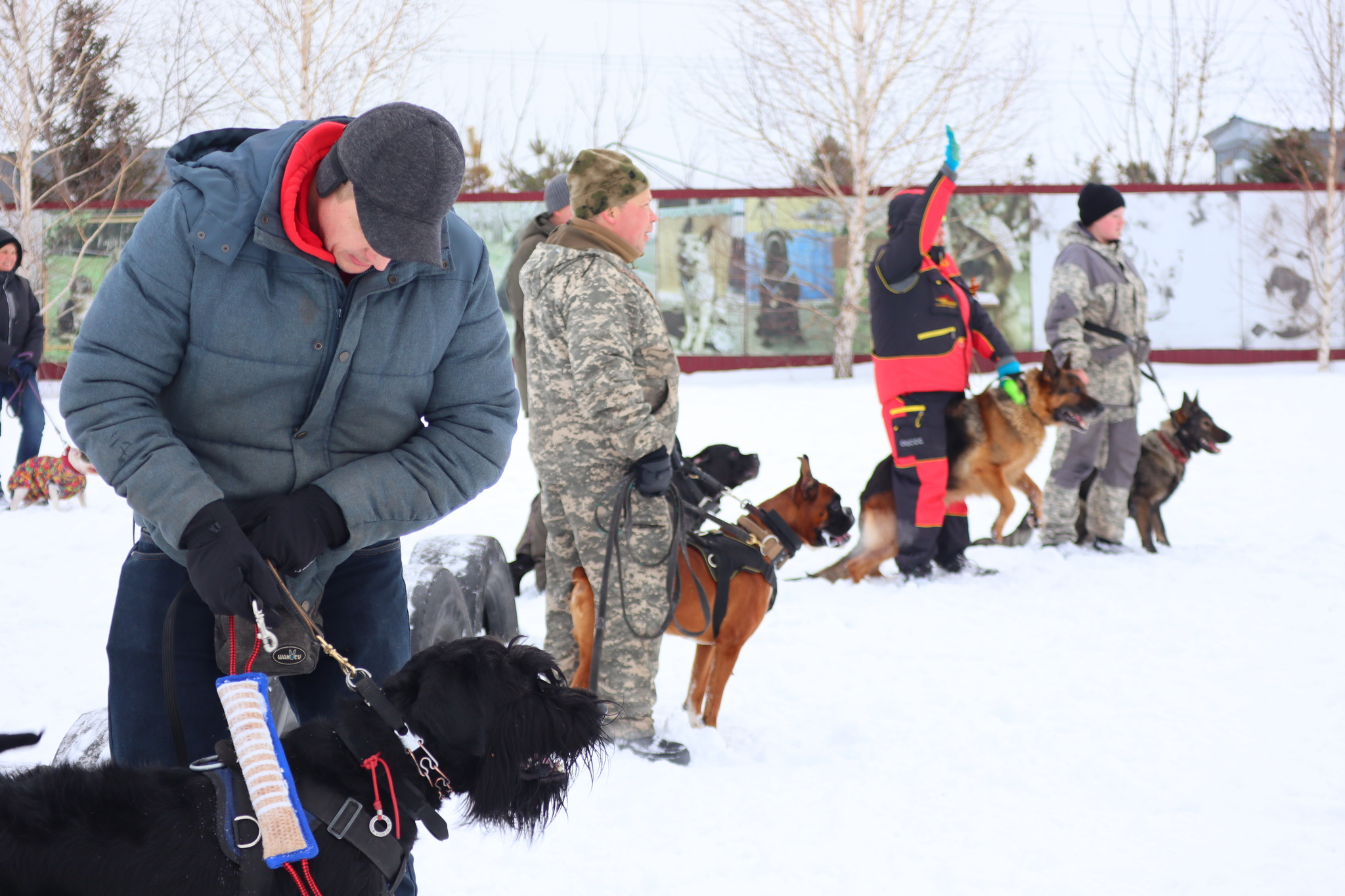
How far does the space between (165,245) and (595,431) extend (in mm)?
1852

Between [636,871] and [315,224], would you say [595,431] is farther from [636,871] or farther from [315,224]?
[315,224]

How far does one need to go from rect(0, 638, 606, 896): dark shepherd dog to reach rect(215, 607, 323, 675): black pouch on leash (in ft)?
0.38

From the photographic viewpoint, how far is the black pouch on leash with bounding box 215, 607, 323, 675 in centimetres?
160

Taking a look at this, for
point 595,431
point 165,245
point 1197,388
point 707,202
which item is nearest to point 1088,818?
point 595,431

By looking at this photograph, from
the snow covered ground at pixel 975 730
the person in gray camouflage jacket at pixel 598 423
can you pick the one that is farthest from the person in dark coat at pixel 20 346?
the person in gray camouflage jacket at pixel 598 423

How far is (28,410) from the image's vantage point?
7.60 meters

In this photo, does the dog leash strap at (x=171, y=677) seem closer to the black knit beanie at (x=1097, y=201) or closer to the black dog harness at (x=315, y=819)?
the black dog harness at (x=315, y=819)

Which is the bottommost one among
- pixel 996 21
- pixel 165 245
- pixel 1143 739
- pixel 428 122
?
pixel 1143 739

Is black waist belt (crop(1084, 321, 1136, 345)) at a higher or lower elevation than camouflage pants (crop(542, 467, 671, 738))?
higher

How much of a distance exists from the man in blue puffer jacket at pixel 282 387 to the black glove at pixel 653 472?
1307 millimetres

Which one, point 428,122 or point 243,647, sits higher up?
point 428,122

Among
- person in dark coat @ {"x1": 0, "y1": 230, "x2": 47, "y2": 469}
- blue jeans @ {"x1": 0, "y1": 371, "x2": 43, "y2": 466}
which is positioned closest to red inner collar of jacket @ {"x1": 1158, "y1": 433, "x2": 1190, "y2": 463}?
person in dark coat @ {"x1": 0, "y1": 230, "x2": 47, "y2": 469}

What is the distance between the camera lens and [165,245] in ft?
5.04

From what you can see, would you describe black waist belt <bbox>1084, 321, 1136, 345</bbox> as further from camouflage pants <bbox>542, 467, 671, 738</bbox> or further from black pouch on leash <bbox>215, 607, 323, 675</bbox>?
black pouch on leash <bbox>215, 607, 323, 675</bbox>
